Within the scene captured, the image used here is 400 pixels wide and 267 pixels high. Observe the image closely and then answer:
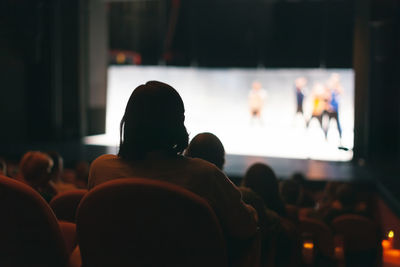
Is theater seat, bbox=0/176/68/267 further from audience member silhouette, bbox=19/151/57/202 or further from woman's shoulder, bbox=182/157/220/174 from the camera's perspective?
audience member silhouette, bbox=19/151/57/202

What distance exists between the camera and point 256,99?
10.5 m

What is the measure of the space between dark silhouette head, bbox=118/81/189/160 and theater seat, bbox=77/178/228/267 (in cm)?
26

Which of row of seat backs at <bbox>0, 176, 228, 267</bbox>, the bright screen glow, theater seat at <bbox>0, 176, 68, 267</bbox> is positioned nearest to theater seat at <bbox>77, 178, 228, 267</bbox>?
row of seat backs at <bbox>0, 176, 228, 267</bbox>

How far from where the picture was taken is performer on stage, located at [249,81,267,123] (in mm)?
10484

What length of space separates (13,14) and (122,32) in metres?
3.27

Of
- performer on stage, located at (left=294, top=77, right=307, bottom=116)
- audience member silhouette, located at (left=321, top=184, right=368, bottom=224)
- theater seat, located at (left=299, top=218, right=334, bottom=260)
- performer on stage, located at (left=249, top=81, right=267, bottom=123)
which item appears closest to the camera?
theater seat, located at (left=299, top=218, right=334, bottom=260)

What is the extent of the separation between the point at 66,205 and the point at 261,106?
8867 mm

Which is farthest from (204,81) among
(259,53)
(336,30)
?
(336,30)

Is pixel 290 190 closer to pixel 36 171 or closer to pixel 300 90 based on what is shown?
pixel 36 171

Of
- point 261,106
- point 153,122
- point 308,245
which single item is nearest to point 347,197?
point 308,245

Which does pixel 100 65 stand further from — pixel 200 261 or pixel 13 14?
pixel 200 261

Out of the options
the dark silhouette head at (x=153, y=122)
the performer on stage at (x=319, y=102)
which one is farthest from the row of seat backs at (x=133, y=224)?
the performer on stage at (x=319, y=102)

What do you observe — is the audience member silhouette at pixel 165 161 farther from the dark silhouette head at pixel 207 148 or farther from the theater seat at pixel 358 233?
the theater seat at pixel 358 233

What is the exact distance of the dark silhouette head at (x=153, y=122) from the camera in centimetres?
134
